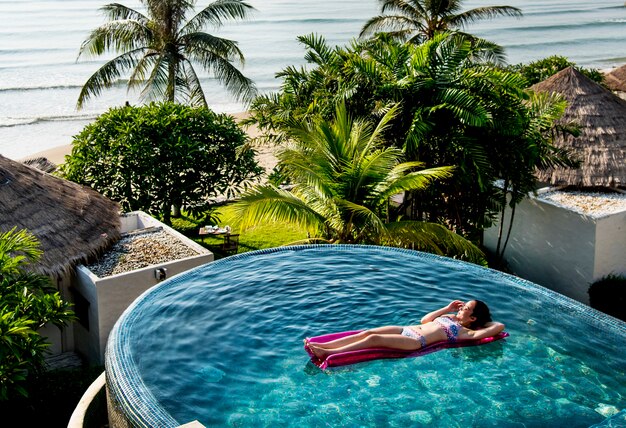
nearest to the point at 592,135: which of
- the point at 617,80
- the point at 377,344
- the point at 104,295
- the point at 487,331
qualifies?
the point at 487,331

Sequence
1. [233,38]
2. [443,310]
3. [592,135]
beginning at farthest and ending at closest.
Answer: [233,38] → [592,135] → [443,310]

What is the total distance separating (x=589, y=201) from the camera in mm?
15336

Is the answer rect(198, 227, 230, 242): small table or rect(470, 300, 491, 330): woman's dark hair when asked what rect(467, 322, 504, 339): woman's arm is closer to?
rect(470, 300, 491, 330): woman's dark hair

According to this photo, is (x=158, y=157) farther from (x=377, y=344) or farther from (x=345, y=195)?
(x=377, y=344)

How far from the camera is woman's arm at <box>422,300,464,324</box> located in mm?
9312

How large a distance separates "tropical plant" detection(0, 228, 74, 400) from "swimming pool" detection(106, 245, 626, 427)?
1292 millimetres

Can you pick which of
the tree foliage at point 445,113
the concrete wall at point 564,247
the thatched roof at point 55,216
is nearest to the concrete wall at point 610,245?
the concrete wall at point 564,247

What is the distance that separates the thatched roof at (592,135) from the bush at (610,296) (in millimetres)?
2515

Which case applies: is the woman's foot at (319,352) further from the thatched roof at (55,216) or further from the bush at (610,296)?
the bush at (610,296)

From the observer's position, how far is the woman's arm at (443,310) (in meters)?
9.31

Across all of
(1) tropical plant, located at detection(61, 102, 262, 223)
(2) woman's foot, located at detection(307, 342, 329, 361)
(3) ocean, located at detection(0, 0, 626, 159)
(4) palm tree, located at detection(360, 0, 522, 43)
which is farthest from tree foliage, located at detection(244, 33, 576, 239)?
(3) ocean, located at detection(0, 0, 626, 159)

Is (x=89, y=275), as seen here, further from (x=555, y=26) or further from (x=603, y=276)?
(x=555, y=26)

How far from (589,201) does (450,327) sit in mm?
7687

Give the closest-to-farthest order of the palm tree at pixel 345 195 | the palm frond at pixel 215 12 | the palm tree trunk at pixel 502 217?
1. the palm tree at pixel 345 195
2. the palm tree trunk at pixel 502 217
3. the palm frond at pixel 215 12
